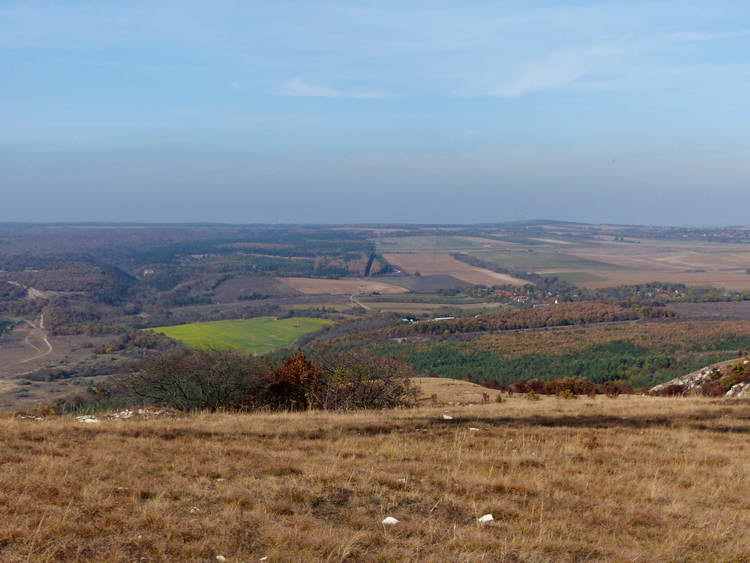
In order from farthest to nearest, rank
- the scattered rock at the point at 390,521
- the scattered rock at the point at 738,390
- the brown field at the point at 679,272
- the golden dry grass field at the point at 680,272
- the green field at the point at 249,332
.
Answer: the brown field at the point at 679,272 → the golden dry grass field at the point at 680,272 → the green field at the point at 249,332 → the scattered rock at the point at 738,390 → the scattered rock at the point at 390,521

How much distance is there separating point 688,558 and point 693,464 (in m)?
5.59

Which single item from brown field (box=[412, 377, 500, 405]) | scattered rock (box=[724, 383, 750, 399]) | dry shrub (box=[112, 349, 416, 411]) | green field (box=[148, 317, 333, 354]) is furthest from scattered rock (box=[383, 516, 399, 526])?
green field (box=[148, 317, 333, 354])

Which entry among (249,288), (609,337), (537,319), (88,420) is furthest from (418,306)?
(88,420)

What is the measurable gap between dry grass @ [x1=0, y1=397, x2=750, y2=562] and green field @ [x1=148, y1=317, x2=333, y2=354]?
66712 millimetres

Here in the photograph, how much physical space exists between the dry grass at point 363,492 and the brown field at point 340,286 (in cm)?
12827

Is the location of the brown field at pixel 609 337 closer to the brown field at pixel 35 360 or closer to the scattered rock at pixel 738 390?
the scattered rock at pixel 738 390

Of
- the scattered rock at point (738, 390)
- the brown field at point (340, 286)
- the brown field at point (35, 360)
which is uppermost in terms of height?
the scattered rock at point (738, 390)

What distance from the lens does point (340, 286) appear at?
154m

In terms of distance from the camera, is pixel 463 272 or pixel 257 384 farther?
pixel 463 272

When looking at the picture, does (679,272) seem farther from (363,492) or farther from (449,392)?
(363,492)

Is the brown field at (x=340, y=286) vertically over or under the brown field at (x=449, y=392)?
under

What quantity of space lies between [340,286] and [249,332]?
6013 cm

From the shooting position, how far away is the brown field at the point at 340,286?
144 metres

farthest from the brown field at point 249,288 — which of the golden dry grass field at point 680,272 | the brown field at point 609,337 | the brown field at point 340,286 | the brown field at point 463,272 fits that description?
the golden dry grass field at point 680,272
